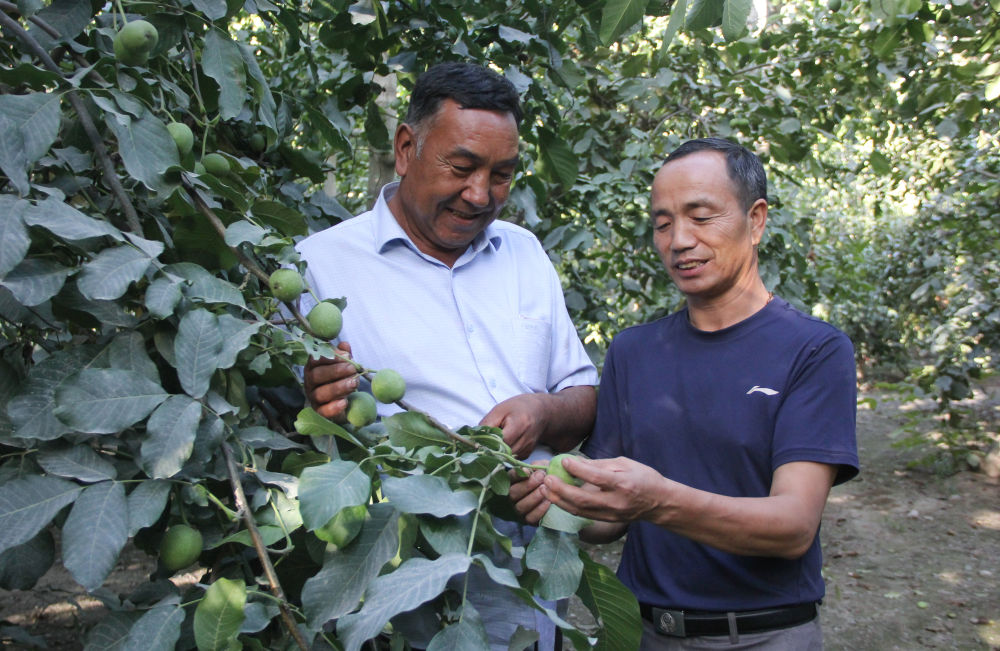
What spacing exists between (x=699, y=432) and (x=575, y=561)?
0.56 m

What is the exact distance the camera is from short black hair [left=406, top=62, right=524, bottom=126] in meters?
1.84

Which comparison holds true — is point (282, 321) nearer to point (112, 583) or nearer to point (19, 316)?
point (19, 316)

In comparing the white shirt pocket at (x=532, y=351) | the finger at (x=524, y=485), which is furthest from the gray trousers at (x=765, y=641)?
the white shirt pocket at (x=532, y=351)

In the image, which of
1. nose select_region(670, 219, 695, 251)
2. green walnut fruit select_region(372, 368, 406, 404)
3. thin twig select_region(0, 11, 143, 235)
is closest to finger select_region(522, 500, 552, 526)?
green walnut fruit select_region(372, 368, 406, 404)

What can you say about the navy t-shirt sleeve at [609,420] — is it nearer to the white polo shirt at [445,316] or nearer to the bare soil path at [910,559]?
the white polo shirt at [445,316]

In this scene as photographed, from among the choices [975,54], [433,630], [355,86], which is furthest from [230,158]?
[975,54]

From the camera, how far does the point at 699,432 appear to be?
1.62 m

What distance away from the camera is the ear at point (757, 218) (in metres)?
1.70

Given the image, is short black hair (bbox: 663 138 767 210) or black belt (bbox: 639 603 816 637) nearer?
black belt (bbox: 639 603 816 637)

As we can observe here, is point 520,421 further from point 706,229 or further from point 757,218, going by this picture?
point 757,218

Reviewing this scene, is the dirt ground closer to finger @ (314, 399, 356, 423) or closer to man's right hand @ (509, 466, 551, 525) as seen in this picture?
finger @ (314, 399, 356, 423)

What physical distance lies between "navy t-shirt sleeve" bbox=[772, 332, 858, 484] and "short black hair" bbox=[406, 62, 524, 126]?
35.2 inches

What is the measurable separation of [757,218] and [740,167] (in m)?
0.12

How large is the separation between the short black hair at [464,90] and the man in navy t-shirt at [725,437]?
1.39 feet
